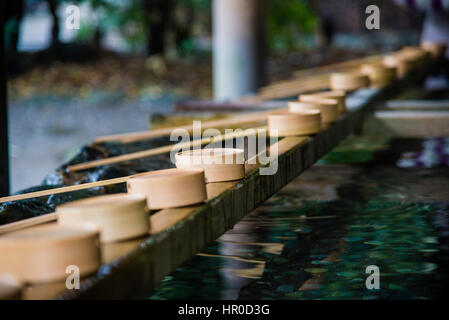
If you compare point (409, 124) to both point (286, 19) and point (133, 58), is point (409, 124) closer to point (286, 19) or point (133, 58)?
point (133, 58)

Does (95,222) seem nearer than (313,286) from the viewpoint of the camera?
Yes

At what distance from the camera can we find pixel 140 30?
69.3 feet

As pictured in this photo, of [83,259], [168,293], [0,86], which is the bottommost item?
[168,293]

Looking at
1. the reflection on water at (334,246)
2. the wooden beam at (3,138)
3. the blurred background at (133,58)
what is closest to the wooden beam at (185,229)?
the reflection on water at (334,246)

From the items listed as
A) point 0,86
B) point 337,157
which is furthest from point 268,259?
point 337,157

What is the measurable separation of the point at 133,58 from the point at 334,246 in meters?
14.8

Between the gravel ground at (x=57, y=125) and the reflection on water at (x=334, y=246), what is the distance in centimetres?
344

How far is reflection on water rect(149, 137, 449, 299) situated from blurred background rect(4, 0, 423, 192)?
4.96 meters

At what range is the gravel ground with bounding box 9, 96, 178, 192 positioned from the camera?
7883mm

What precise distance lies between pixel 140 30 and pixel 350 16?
20.1ft

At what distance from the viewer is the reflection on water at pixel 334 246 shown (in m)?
2.69

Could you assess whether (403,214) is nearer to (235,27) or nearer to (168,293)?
(168,293)

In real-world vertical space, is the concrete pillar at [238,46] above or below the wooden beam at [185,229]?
above

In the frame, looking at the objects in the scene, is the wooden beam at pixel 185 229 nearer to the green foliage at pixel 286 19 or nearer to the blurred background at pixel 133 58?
the blurred background at pixel 133 58
